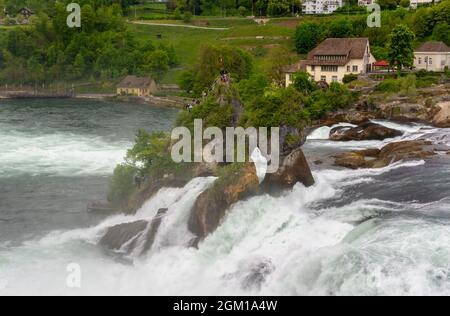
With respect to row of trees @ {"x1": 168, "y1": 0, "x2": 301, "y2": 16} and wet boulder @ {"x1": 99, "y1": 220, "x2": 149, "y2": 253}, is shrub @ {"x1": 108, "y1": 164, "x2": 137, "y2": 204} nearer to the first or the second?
wet boulder @ {"x1": 99, "y1": 220, "x2": 149, "y2": 253}

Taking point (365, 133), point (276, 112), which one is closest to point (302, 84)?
point (365, 133)

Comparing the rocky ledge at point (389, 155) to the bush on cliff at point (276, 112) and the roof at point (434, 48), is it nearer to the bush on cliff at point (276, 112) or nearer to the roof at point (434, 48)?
the bush on cliff at point (276, 112)

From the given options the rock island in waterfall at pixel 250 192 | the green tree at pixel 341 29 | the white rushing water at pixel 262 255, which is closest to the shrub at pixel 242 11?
the green tree at pixel 341 29

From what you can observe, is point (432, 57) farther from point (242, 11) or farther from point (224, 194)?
point (242, 11)

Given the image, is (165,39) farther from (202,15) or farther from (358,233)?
(358,233)

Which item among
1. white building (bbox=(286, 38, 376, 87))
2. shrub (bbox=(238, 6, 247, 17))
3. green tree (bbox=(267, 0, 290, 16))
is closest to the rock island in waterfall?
white building (bbox=(286, 38, 376, 87))
